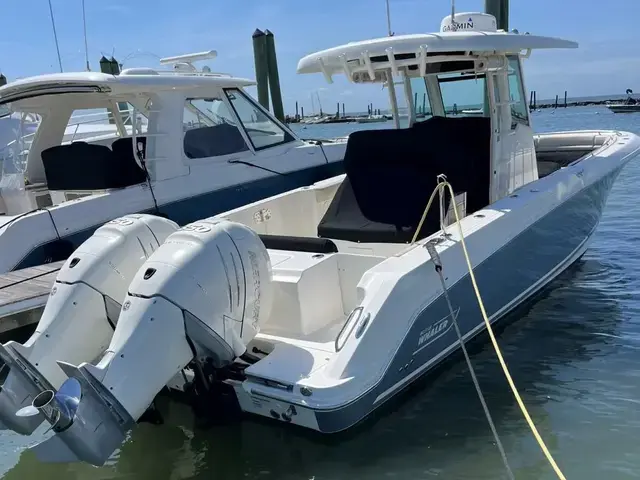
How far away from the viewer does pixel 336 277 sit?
4270mm

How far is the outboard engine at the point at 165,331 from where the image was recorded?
111 inches

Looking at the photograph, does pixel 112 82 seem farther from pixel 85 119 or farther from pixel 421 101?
pixel 421 101

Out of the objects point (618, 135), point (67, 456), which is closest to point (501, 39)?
point (618, 135)

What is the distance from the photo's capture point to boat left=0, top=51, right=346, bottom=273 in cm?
610

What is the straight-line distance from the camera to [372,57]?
199 inches

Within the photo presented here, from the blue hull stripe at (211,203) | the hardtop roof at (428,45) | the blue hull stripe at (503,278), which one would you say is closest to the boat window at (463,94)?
the hardtop roof at (428,45)

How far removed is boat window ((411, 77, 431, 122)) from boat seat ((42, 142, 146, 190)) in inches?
112

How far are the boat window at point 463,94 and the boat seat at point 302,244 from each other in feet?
7.40

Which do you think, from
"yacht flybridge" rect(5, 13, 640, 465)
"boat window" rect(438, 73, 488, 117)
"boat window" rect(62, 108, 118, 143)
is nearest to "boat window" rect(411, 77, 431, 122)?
"yacht flybridge" rect(5, 13, 640, 465)

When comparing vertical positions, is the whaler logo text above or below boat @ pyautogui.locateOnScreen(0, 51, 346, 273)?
below

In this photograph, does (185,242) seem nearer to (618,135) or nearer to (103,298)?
(103,298)

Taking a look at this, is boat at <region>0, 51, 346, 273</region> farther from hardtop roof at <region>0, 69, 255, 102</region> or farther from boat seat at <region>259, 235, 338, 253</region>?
boat seat at <region>259, 235, 338, 253</region>

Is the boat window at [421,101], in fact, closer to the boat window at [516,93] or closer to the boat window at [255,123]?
the boat window at [516,93]

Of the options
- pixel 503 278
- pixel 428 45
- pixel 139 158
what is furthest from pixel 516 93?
pixel 139 158
